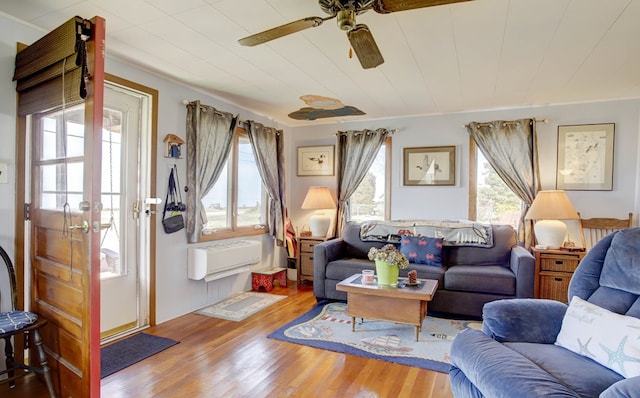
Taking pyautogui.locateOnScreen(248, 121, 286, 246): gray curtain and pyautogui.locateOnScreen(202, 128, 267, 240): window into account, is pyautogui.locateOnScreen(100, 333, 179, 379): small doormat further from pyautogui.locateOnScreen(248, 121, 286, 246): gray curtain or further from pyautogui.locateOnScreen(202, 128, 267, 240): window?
pyautogui.locateOnScreen(248, 121, 286, 246): gray curtain

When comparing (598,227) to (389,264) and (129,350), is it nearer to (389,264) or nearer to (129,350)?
(389,264)

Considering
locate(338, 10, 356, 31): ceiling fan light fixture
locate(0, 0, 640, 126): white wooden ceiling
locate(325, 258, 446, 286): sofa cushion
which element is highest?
locate(0, 0, 640, 126): white wooden ceiling

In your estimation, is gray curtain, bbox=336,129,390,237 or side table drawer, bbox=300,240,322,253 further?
gray curtain, bbox=336,129,390,237

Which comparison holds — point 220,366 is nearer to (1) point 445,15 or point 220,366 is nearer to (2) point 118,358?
(2) point 118,358

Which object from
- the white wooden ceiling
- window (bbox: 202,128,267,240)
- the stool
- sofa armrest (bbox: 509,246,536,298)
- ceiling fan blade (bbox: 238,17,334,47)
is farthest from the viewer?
the stool

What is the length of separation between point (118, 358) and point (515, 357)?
253cm

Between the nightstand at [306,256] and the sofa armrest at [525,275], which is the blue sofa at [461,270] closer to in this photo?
the sofa armrest at [525,275]

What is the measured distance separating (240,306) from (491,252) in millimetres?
2718

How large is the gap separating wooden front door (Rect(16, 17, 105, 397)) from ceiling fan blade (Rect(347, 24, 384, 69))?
126cm

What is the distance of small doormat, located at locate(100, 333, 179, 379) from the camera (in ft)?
8.16

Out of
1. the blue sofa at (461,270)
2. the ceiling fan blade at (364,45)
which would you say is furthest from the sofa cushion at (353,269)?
the ceiling fan blade at (364,45)

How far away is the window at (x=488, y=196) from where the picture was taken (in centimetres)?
440

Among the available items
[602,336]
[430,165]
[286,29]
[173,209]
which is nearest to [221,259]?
[173,209]

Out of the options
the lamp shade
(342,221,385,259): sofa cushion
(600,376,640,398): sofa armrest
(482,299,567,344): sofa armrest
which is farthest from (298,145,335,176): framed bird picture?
(600,376,640,398): sofa armrest
